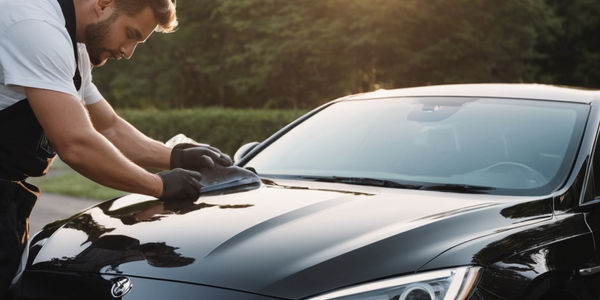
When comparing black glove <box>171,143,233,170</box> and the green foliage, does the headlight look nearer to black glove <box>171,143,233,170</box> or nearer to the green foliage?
black glove <box>171,143,233,170</box>

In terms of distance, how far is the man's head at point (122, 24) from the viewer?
3.22m

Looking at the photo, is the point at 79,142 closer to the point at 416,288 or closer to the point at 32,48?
the point at 32,48

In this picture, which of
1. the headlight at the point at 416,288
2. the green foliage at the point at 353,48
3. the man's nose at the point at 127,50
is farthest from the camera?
the green foliage at the point at 353,48

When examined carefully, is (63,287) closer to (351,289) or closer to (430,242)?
(351,289)

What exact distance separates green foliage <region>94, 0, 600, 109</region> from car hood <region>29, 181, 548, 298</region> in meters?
24.3

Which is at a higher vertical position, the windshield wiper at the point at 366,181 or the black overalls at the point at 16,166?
the black overalls at the point at 16,166

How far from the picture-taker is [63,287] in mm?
3012

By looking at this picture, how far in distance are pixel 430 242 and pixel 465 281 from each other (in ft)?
0.62

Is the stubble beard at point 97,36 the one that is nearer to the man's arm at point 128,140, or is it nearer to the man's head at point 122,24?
the man's head at point 122,24

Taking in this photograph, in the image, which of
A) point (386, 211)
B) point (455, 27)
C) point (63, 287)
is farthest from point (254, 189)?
point (455, 27)

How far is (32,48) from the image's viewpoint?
294 centimetres

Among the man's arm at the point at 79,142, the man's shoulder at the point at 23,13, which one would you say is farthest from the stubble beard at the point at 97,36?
the man's arm at the point at 79,142

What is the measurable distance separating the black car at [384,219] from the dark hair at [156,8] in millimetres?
700

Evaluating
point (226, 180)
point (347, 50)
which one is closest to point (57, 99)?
point (226, 180)
